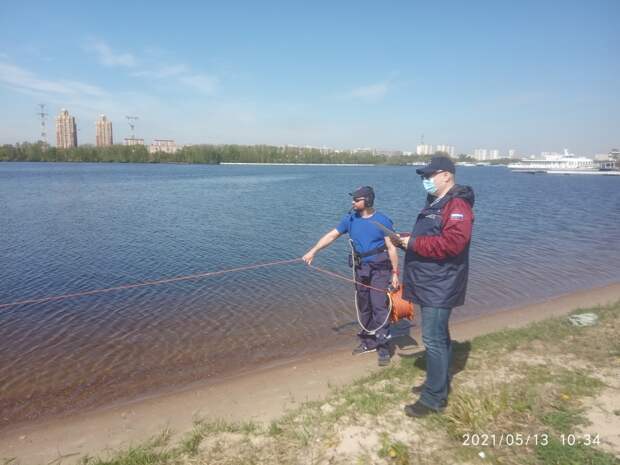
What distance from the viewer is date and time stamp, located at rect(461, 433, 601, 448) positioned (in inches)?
150

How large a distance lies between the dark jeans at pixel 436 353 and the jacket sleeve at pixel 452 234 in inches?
25.8

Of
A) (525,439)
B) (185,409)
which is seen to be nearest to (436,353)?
(525,439)

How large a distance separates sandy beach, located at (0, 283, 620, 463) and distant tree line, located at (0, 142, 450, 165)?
153 meters

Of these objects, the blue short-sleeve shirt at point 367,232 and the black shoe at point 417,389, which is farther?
the blue short-sleeve shirt at point 367,232

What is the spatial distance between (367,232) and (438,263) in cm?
214

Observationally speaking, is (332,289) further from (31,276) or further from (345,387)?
(31,276)

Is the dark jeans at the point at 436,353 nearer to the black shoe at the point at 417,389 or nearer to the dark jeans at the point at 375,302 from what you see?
the black shoe at the point at 417,389

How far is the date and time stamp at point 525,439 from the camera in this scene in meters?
3.80

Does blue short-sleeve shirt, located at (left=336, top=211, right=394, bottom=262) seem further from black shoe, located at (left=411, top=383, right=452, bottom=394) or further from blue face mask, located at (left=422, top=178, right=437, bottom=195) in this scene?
black shoe, located at (left=411, top=383, right=452, bottom=394)

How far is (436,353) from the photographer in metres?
4.36

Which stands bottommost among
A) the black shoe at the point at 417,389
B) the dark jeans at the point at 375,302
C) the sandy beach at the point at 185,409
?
the sandy beach at the point at 185,409

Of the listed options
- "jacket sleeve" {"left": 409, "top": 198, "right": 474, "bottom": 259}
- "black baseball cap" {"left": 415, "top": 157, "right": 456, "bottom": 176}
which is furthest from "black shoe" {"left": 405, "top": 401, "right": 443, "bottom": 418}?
"black baseball cap" {"left": 415, "top": 157, "right": 456, "bottom": 176}

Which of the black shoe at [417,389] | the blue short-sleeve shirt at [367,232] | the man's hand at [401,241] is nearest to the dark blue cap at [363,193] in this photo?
the blue short-sleeve shirt at [367,232]

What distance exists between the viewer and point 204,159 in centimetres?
15675
